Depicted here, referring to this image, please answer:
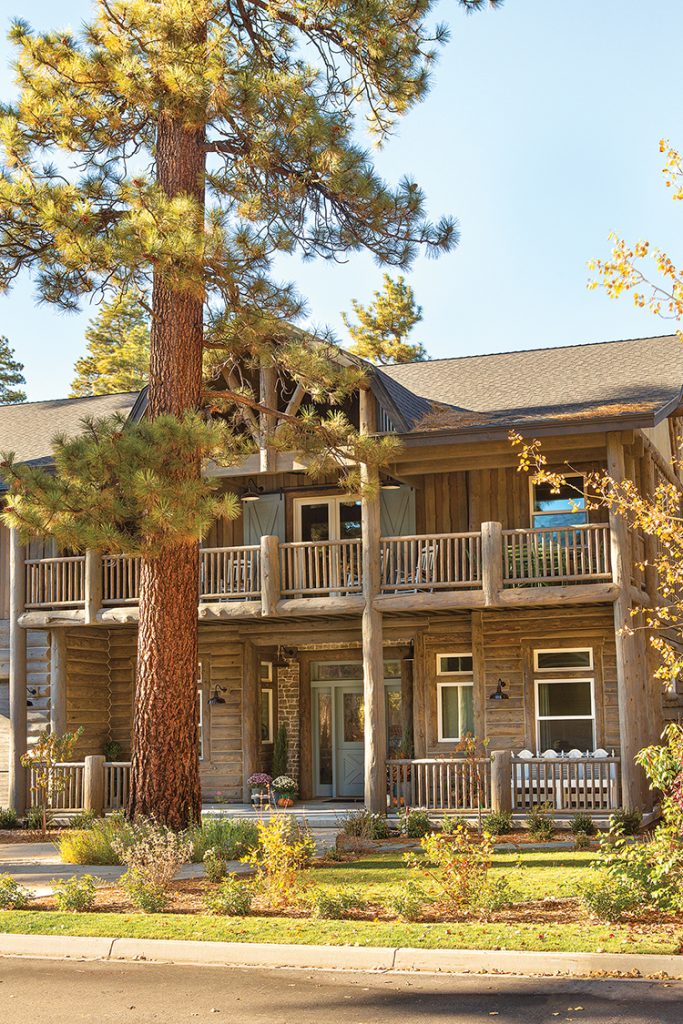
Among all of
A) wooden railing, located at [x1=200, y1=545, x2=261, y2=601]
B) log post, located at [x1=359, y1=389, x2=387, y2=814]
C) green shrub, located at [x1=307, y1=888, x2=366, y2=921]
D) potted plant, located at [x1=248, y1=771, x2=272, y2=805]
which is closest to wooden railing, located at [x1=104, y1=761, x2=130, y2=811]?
potted plant, located at [x1=248, y1=771, x2=272, y2=805]

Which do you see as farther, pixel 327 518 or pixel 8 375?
pixel 8 375

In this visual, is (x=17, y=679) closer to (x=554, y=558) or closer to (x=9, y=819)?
(x=9, y=819)

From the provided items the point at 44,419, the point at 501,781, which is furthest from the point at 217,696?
the point at 44,419

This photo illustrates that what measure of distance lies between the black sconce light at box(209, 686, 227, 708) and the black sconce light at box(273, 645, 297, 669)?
1.22 meters

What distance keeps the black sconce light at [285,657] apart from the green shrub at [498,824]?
24.7ft

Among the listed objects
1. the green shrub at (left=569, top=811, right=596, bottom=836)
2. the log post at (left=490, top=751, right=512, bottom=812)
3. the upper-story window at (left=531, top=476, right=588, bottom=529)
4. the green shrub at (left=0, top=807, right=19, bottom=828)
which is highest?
the upper-story window at (left=531, top=476, right=588, bottom=529)

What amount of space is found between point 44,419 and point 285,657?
327 inches

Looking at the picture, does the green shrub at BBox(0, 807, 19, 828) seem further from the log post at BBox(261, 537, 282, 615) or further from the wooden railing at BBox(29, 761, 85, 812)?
the log post at BBox(261, 537, 282, 615)

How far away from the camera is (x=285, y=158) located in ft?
52.7

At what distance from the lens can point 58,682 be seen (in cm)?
2270

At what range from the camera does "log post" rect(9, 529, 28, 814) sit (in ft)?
71.9

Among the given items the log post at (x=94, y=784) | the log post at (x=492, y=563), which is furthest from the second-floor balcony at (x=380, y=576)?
the log post at (x=94, y=784)

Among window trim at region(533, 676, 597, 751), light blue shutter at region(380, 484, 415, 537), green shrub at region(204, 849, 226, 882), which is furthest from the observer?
light blue shutter at region(380, 484, 415, 537)

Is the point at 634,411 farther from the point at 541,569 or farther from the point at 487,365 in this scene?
the point at 487,365
